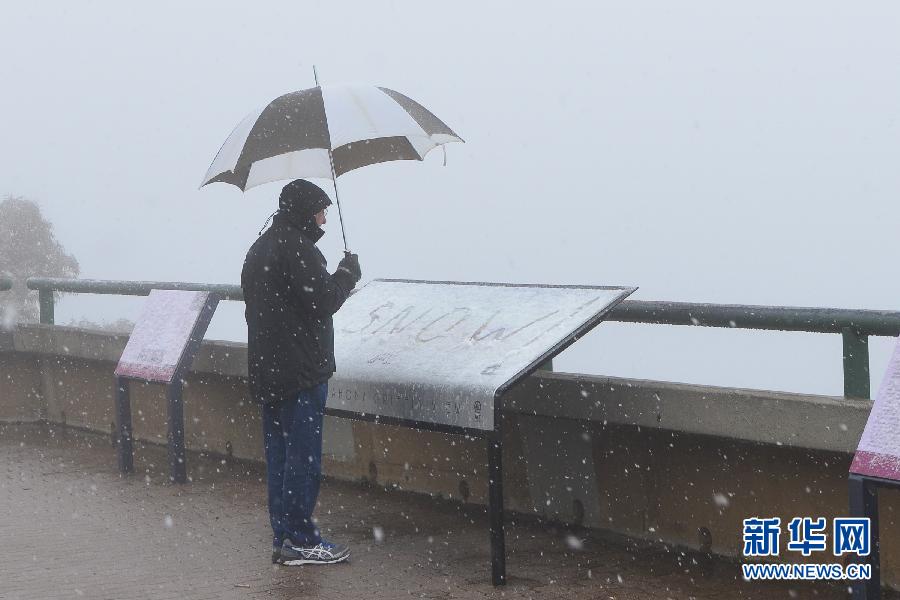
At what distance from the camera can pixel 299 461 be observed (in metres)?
7.24

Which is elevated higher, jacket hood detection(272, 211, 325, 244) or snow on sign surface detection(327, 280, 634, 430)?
jacket hood detection(272, 211, 325, 244)

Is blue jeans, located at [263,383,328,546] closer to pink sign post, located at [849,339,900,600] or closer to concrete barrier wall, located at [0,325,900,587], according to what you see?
concrete barrier wall, located at [0,325,900,587]

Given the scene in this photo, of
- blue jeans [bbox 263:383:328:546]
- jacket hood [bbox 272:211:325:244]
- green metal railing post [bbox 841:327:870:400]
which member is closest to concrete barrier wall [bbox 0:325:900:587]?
green metal railing post [bbox 841:327:870:400]

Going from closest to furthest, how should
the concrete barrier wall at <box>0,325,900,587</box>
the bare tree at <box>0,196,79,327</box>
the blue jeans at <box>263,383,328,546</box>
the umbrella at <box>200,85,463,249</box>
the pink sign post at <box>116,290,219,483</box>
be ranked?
1. the concrete barrier wall at <box>0,325,900,587</box>
2. the blue jeans at <box>263,383,328,546</box>
3. the umbrella at <box>200,85,463,249</box>
4. the pink sign post at <box>116,290,219,483</box>
5. the bare tree at <box>0,196,79,327</box>

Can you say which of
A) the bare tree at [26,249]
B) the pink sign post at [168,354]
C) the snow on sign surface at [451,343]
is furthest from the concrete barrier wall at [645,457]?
the bare tree at [26,249]

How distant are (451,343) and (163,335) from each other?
3.86 metres

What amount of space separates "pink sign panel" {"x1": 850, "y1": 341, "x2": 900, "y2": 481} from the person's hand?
3.15 m

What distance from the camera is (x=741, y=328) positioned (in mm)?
6941

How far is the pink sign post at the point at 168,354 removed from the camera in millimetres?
9922

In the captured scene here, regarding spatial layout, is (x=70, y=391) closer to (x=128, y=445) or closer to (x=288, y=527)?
(x=128, y=445)

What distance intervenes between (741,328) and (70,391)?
26.3ft

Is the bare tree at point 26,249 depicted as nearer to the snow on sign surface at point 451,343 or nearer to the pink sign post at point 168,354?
the pink sign post at point 168,354

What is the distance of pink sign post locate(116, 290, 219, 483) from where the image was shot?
992 cm

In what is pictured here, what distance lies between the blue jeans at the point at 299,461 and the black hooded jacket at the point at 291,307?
10 cm
